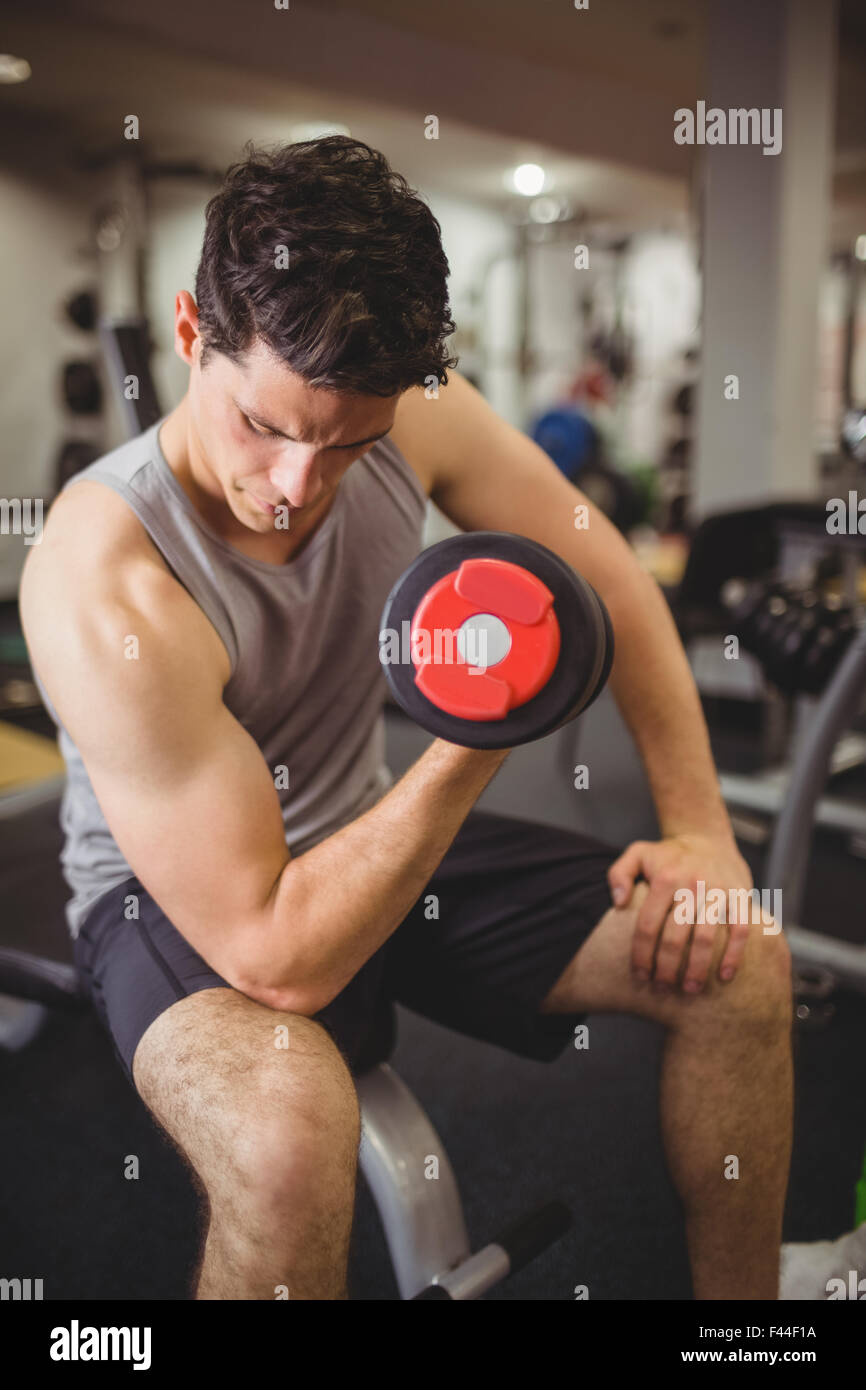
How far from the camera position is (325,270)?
0.77 m

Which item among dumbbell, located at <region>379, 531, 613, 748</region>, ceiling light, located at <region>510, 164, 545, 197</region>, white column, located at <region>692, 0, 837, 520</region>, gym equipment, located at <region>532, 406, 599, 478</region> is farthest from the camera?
ceiling light, located at <region>510, 164, 545, 197</region>

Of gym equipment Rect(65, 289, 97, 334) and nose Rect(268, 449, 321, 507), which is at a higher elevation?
gym equipment Rect(65, 289, 97, 334)

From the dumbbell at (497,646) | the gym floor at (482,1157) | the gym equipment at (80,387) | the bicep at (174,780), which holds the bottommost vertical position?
the gym floor at (482,1157)

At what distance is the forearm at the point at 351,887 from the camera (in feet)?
2.53

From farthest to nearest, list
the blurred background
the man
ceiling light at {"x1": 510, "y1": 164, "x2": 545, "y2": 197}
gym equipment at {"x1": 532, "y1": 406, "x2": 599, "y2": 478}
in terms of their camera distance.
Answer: ceiling light at {"x1": 510, "y1": 164, "x2": 545, "y2": 197}
gym equipment at {"x1": 532, "y1": 406, "x2": 599, "y2": 478}
the blurred background
the man

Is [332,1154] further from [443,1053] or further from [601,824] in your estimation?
[601,824]

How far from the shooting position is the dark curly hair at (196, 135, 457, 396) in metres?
0.77

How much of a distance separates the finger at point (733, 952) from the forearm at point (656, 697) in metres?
0.15

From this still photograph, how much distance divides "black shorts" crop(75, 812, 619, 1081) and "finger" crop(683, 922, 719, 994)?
0.10 metres

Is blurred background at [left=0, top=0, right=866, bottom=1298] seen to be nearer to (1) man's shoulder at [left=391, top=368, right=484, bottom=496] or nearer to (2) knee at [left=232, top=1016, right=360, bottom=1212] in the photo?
(1) man's shoulder at [left=391, top=368, right=484, bottom=496]

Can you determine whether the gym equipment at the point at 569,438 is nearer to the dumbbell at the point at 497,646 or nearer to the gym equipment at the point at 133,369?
the gym equipment at the point at 133,369

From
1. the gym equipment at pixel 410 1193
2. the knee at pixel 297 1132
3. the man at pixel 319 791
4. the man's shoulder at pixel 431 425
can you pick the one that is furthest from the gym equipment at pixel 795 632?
the knee at pixel 297 1132

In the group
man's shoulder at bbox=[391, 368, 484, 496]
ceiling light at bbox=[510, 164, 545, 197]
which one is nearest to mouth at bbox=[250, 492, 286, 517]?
man's shoulder at bbox=[391, 368, 484, 496]

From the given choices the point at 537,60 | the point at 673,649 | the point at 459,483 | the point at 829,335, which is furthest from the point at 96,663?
the point at 829,335
